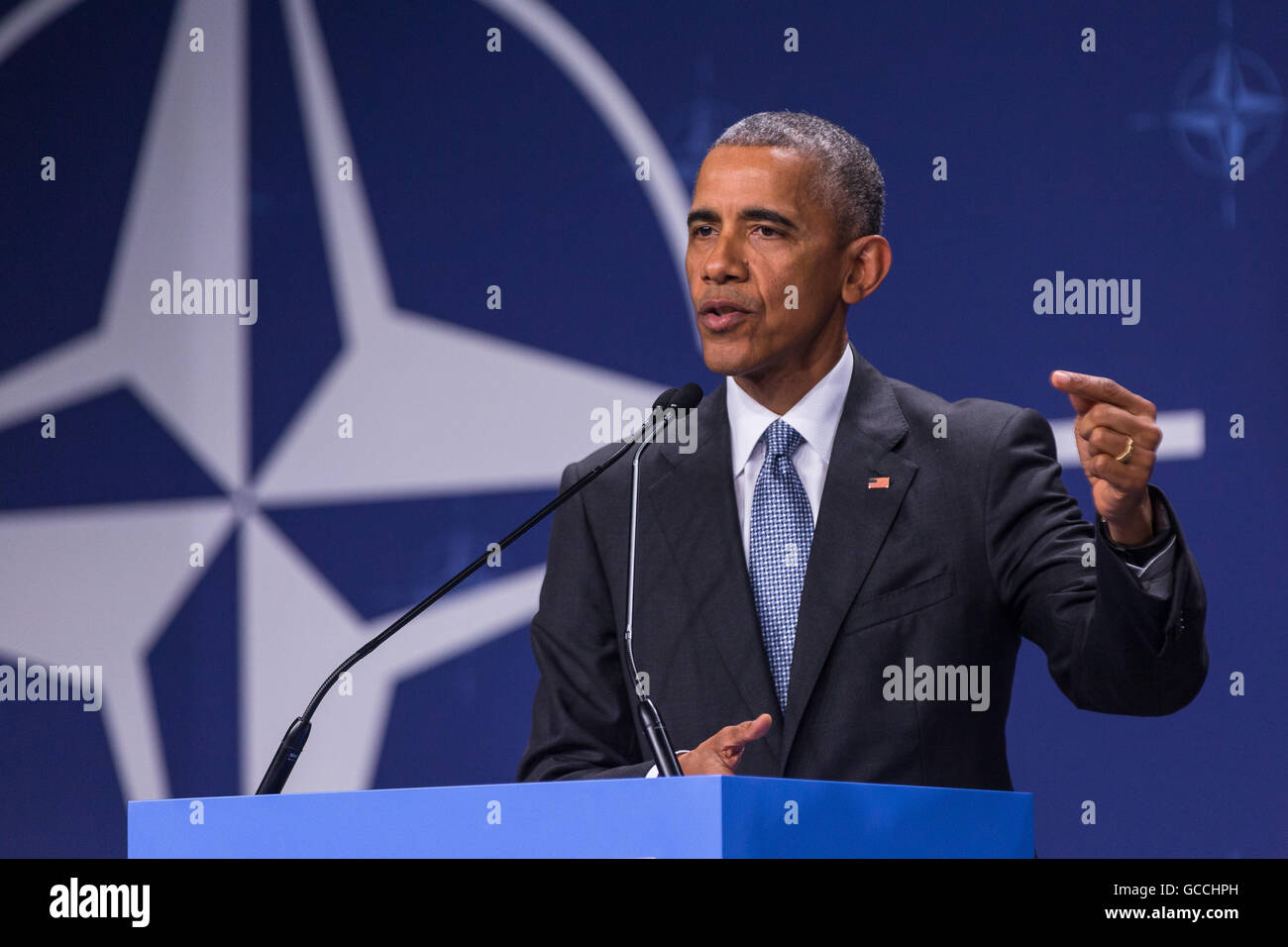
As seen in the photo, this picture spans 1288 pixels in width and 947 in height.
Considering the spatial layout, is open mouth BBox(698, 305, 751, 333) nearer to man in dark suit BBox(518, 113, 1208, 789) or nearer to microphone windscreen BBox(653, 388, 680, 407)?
man in dark suit BBox(518, 113, 1208, 789)

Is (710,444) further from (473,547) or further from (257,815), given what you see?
A: (473,547)

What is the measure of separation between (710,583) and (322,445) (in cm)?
201

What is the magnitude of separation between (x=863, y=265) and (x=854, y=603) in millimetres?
676

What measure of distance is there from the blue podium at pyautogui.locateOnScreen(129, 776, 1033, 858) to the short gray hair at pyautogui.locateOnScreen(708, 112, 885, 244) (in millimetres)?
1210

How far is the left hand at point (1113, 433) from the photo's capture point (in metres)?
1.71

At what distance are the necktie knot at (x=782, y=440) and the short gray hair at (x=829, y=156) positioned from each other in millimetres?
375

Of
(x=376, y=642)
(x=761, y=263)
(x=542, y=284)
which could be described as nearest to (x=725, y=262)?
(x=761, y=263)

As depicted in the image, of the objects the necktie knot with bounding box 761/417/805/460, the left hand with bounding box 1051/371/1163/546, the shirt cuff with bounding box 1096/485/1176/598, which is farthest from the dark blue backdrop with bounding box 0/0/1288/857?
the left hand with bounding box 1051/371/1163/546

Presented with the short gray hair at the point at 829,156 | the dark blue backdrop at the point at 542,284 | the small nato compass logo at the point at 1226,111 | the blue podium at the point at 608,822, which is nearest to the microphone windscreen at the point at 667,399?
the short gray hair at the point at 829,156

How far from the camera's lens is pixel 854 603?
238 centimetres

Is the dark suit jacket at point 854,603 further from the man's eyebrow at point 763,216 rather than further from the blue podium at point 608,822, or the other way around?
the blue podium at point 608,822

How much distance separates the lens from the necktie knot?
2551mm

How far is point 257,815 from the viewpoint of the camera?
1.77 m

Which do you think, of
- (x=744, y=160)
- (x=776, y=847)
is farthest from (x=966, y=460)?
(x=776, y=847)
